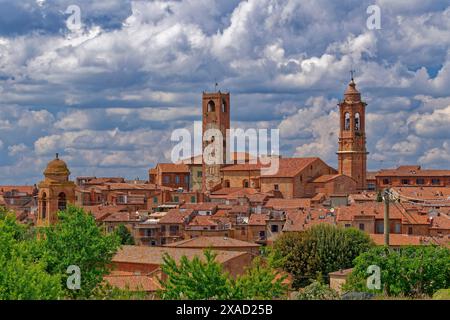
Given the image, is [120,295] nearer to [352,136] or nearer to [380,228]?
[380,228]

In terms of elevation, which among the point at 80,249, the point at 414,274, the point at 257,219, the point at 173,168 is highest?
the point at 173,168

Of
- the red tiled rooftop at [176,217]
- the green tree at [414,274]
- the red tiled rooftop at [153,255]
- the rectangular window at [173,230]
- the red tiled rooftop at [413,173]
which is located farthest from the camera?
the red tiled rooftop at [413,173]

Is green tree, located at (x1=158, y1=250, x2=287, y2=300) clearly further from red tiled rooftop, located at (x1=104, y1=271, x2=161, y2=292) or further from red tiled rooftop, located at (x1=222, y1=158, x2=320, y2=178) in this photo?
red tiled rooftop, located at (x1=222, y1=158, x2=320, y2=178)

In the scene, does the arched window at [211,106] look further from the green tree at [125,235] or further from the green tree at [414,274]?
the green tree at [414,274]

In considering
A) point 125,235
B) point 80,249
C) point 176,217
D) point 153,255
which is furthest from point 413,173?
point 80,249

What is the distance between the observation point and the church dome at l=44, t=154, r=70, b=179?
58469mm

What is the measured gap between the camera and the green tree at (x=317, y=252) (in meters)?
48.9

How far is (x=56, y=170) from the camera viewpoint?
192ft

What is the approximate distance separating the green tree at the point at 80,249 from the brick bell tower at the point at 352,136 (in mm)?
66934

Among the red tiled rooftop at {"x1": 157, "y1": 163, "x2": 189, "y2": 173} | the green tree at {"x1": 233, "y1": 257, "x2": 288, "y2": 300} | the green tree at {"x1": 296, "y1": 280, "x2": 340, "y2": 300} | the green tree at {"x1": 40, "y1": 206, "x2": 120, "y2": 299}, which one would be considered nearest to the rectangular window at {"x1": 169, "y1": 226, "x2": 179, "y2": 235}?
the green tree at {"x1": 40, "y1": 206, "x2": 120, "y2": 299}

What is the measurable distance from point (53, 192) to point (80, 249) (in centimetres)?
2607

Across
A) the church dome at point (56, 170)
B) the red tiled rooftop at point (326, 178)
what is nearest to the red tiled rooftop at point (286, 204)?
the red tiled rooftop at point (326, 178)
